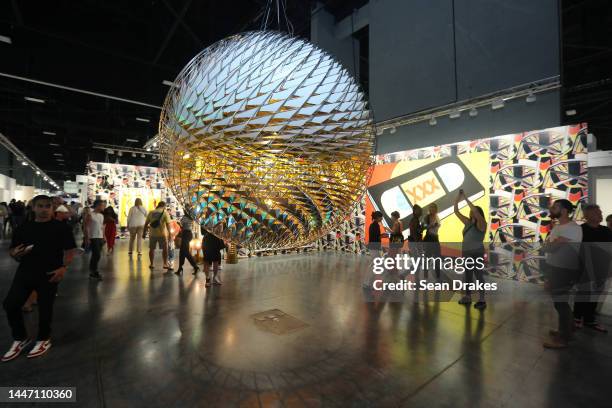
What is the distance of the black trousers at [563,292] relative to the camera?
261cm

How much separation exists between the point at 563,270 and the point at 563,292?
0.23 metres

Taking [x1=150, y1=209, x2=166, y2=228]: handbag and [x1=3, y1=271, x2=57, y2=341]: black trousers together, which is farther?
[x1=150, y1=209, x2=166, y2=228]: handbag

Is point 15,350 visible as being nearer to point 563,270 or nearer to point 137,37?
point 137,37

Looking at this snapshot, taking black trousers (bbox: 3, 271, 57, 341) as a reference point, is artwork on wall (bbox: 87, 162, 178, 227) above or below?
above

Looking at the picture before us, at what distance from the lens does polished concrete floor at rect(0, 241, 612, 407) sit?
74.6 inches

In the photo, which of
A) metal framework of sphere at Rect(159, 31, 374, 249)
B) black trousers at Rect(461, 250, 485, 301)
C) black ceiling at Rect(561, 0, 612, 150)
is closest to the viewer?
metal framework of sphere at Rect(159, 31, 374, 249)

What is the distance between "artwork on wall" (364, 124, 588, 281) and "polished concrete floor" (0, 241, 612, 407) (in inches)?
53.3

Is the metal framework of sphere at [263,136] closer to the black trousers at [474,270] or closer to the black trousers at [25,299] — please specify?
the black trousers at [25,299]

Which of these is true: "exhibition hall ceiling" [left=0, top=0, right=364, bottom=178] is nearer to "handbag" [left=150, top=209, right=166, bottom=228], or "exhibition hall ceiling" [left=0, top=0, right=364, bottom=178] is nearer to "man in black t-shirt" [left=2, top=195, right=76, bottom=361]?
"man in black t-shirt" [left=2, top=195, right=76, bottom=361]

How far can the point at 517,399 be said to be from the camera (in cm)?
186

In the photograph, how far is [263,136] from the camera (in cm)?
76

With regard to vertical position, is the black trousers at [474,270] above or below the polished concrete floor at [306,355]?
above

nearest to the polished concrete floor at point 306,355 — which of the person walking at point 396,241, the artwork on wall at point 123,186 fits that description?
the person walking at point 396,241

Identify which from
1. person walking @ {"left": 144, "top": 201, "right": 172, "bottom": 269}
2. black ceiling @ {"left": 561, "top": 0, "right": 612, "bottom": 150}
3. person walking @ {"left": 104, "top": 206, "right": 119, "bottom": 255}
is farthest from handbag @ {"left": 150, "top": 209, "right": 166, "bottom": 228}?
black ceiling @ {"left": 561, "top": 0, "right": 612, "bottom": 150}
